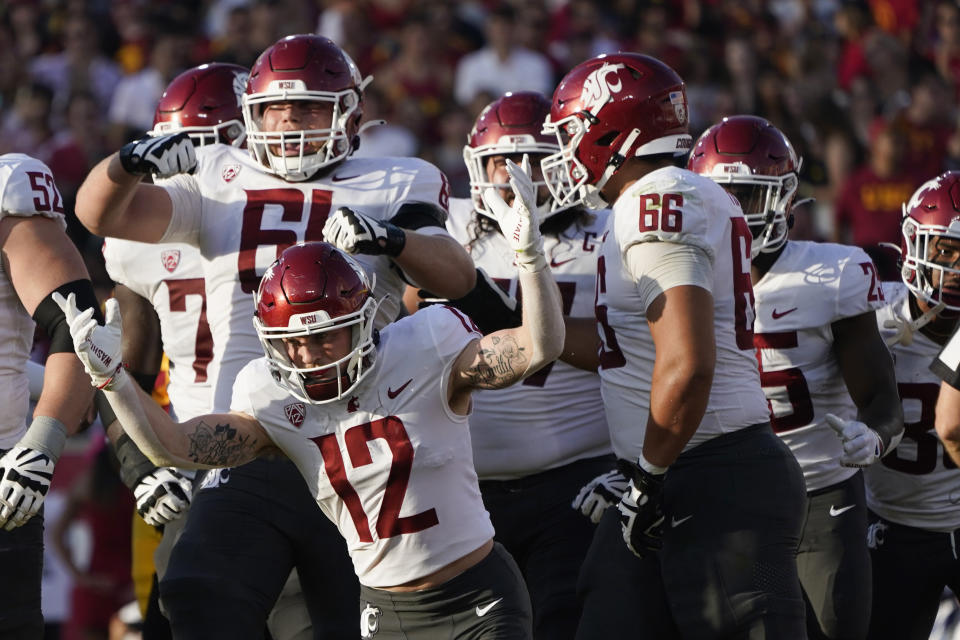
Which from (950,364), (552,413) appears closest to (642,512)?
(950,364)

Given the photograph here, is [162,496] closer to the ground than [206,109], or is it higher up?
closer to the ground

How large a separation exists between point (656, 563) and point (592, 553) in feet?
0.62

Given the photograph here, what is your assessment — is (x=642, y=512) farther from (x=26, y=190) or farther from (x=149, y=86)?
(x=149, y=86)

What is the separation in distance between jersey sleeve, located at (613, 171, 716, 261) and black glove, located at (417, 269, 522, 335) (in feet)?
2.94

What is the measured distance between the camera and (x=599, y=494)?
161 inches

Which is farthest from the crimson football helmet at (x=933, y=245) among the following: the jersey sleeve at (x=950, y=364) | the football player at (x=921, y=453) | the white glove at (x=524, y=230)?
the white glove at (x=524, y=230)

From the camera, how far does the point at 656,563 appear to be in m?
3.53

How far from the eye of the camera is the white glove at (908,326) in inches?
183

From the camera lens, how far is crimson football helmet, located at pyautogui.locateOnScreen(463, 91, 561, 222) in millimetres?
4762

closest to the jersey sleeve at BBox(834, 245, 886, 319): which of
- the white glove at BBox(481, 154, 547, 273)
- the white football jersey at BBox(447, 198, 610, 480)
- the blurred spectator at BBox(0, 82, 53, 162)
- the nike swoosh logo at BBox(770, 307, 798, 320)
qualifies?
the nike swoosh logo at BBox(770, 307, 798, 320)

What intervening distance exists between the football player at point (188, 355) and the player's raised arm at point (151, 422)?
518mm

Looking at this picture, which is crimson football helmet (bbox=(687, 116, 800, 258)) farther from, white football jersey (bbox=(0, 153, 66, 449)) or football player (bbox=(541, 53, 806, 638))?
white football jersey (bbox=(0, 153, 66, 449))

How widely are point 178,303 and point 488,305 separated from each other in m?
0.99

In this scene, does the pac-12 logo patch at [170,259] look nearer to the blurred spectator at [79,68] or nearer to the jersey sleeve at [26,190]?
the jersey sleeve at [26,190]
